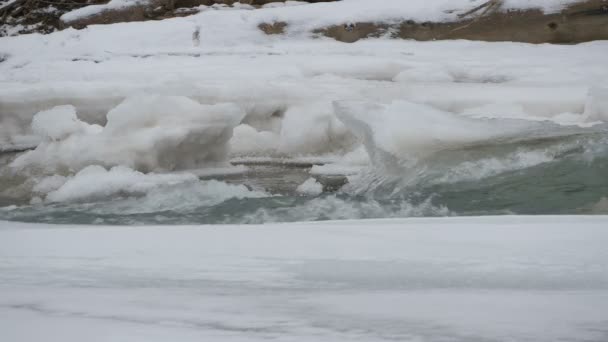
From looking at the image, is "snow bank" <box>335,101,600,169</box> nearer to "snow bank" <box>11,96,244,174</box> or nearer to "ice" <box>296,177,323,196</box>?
"ice" <box>296,177,323,196</box>

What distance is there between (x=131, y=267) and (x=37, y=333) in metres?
0.57

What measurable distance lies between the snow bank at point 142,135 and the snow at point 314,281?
65.6 inches

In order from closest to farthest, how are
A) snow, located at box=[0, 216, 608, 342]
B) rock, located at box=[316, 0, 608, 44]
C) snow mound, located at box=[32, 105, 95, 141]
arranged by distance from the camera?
snow, located at box=[0, 216, 608, 342] < snow mound, located at box=[32, 105, 95, 141] < rock, located at box=[316, 0, 608, 44]

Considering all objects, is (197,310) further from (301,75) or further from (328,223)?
(301,75)

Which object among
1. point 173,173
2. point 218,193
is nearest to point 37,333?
point 218,193

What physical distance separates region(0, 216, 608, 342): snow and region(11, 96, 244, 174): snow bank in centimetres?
167

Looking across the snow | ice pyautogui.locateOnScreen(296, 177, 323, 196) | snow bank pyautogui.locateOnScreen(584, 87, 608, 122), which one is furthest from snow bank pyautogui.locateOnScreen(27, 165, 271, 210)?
snow bank pyautogui.locateOnScreen(584, 87, 608, 122)

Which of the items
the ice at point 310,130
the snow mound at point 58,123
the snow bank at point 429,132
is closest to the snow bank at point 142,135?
the snow mound at point 58,123

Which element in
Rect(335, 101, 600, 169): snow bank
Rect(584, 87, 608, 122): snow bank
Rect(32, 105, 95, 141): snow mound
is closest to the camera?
Rect(335, 101, 600, 169): snow bank

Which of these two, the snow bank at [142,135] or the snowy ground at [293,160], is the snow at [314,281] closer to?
the snowy ground at [293,160]

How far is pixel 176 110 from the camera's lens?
12.1 feet

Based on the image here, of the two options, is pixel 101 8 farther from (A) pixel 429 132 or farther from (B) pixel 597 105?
(B) pixel 597 105

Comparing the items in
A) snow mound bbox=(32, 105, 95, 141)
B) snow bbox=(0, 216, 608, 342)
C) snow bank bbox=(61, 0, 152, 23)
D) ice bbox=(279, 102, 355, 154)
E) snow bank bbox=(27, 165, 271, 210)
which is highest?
snow bank bbox=(61, 0, 152, 23)

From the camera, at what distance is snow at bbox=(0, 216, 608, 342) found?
2.94 ft
